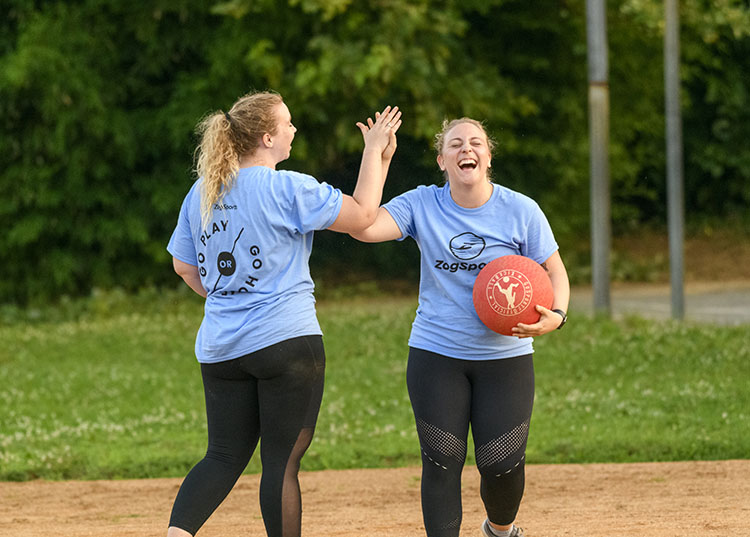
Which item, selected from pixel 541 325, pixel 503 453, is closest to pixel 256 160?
pixel 541 325

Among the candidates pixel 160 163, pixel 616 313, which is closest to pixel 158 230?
pixel 160 163

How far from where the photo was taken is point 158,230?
65.7 feet

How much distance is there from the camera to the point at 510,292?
454cm

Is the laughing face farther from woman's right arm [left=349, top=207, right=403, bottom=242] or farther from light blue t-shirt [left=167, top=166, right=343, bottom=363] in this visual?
light blue t-shirt [left=167, top=166, right=343, bottom=363]

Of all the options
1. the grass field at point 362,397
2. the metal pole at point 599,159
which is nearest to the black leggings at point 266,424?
the grass field at point 362,397

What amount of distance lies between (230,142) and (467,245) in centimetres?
109

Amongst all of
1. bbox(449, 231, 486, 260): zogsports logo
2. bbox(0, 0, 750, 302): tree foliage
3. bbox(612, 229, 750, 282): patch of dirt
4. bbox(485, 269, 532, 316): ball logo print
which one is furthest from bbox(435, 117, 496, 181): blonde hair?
bbox(612, 229, 750, 282): patch of dirt

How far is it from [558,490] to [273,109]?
389 centimetres

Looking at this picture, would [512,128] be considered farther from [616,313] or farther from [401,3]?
[616,313]

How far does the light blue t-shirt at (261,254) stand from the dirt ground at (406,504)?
2.07 meters

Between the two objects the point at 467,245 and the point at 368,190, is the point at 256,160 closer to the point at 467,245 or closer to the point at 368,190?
the point at 368,190

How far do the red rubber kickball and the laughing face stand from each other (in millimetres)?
369

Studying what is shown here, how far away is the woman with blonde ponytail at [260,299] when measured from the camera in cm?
429

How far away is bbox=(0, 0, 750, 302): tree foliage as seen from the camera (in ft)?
57.6
